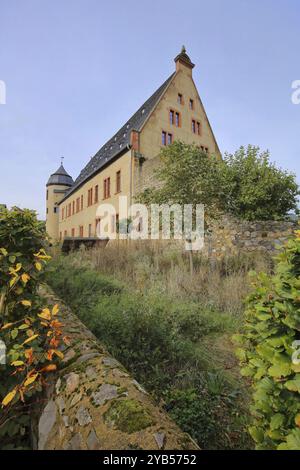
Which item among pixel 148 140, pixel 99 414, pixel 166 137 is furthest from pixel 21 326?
pixel 166 137

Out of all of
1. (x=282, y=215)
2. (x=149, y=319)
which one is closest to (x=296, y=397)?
(x=149, y=319)

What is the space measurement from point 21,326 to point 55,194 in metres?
39.8

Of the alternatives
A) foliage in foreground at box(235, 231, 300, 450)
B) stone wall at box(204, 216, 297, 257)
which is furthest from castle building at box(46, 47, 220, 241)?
foliage in foreground at box(235, 231, 300, 450)

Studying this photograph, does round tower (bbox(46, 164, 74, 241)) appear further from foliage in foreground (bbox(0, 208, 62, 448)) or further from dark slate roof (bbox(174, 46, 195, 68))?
foliage in foreground (bbox(0, 208, 62, 448))

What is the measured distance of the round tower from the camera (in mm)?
38219

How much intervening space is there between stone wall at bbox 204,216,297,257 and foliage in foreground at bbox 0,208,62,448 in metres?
7.52

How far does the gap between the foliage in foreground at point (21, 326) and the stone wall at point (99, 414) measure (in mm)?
140

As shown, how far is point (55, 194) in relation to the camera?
39094 millimetres

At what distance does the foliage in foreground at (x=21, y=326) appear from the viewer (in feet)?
5.53

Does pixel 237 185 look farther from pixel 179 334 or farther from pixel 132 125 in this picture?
pixel 132 125

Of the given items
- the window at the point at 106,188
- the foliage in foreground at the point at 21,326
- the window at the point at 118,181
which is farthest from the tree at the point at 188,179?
the window at the point at 106,188

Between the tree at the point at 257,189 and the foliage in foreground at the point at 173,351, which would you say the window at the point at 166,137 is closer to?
the tree at the point at 257,189

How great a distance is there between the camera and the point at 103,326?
334 cm
